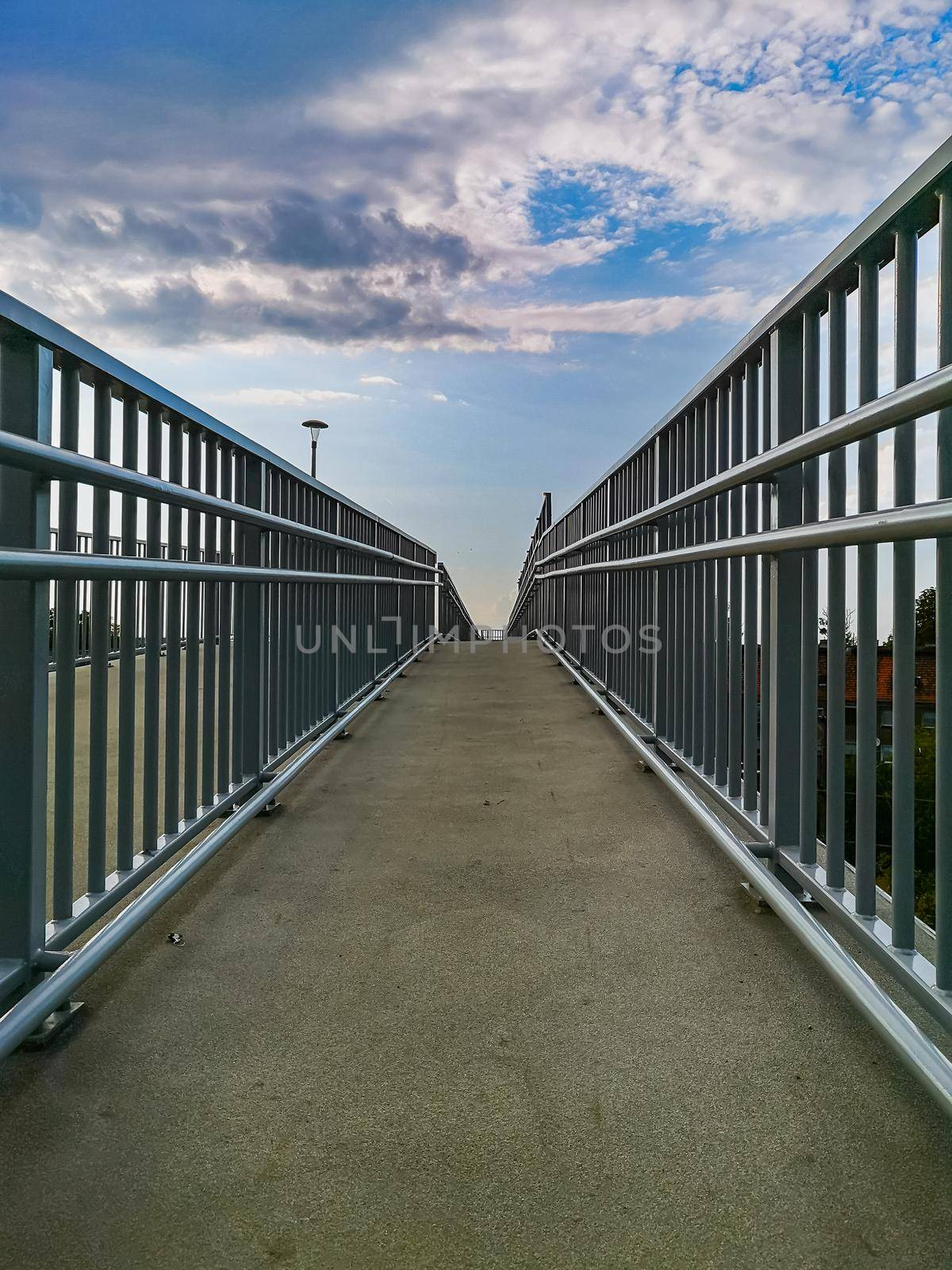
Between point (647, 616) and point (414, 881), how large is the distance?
2.38 meters

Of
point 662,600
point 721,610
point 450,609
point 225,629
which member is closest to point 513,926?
point 721,610

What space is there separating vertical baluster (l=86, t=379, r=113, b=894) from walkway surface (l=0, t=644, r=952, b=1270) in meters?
0.35

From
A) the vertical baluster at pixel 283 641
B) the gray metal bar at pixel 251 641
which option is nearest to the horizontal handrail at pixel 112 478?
the gray metal bar at pixel 251 641

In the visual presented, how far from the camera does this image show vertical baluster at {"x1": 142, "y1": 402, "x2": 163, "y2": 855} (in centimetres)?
221

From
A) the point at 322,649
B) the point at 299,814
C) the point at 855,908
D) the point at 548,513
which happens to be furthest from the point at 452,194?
the point at 855,908

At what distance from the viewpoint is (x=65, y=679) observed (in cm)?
183

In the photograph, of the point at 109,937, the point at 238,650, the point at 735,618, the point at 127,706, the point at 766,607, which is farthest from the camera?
the point at 238,650

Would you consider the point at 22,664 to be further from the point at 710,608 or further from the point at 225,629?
the point at 710,608

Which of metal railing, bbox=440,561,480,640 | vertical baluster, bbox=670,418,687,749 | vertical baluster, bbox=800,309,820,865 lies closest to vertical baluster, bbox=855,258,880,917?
vertical baluster, bbox=800,309,820,865

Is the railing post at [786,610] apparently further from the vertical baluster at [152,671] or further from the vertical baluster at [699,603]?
the vertical baluster at [152,671]

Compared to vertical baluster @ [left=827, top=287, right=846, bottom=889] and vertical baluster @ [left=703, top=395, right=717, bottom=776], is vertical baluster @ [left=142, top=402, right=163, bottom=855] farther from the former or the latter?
vertical baluster @ [left=703, top=395, right=717, bottom=776]

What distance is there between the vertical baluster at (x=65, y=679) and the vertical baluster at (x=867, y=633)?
1.69 m

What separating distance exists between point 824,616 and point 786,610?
112 mm

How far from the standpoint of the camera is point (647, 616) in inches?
174
